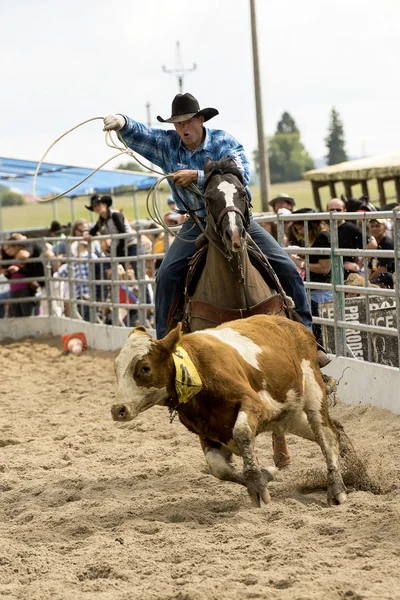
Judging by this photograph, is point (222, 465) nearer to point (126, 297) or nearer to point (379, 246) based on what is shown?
point (379, 246)

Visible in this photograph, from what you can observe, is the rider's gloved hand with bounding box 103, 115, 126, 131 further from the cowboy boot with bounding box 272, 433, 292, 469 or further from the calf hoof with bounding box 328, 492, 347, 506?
the calf hoof with bounding box 328, 492, 347, 506

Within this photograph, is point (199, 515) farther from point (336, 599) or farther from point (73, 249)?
point (73, 249)

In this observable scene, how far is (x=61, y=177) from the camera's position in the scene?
22.3 meters

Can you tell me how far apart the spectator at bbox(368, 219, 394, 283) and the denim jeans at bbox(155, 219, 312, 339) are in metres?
2.44

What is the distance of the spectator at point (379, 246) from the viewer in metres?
8.92

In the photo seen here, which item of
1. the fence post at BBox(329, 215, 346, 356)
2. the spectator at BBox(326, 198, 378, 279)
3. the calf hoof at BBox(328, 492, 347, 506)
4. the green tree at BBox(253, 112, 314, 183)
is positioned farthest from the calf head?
the green tree at BBox(253, 112, 314, 183)

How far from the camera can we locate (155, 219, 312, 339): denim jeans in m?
6.50

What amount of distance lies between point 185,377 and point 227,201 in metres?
1.45

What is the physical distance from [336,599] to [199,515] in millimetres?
1627

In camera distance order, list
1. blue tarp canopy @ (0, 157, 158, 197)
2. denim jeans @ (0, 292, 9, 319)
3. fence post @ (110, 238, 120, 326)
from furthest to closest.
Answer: blue tarp canopy @ (0, 157, 158, 197) < denim jeans @ (0, 292, 9, 319) < fence post @ (110, 238, 120, 326)

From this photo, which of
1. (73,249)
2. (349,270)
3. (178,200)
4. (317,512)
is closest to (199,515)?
(317,512)

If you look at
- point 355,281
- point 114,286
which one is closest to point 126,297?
point 114,286

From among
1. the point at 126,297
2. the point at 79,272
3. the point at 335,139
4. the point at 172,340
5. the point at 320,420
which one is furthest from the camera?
the point at 335,139

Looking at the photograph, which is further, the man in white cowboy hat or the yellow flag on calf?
the man in white cowboy hat
